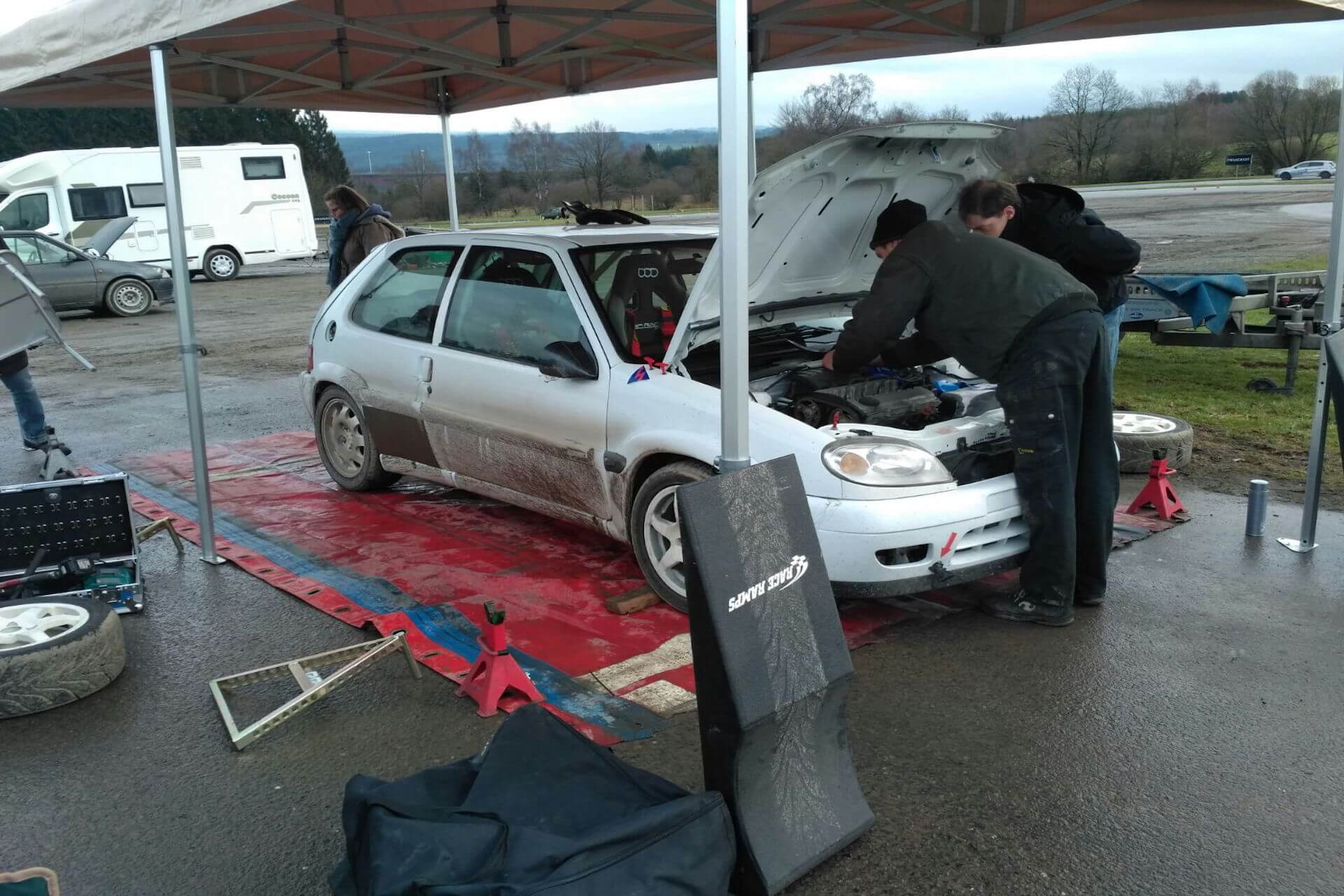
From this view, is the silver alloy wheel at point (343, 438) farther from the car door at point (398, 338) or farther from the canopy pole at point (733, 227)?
the canopy pole at point (733, 227)

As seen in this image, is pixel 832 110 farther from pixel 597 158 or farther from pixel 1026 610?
pixel 1026 610

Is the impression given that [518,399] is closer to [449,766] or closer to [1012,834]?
[449,766]

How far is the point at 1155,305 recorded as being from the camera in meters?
8.69

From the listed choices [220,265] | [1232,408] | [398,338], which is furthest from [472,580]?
[220,265]

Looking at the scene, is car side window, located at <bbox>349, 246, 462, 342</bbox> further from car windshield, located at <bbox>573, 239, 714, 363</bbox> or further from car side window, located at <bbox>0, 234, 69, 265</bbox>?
car side window, located at <bbox>0, 234, 69, 265</bbox>

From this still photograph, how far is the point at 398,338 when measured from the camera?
5.77 metres

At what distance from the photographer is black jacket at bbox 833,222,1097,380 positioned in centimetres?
429

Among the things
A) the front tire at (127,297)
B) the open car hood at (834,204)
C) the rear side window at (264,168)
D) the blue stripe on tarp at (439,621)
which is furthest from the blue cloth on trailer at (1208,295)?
the rear side window at (264,168)

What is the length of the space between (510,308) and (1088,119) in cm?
4063

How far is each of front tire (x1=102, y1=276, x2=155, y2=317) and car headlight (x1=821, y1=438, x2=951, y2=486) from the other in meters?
17.7

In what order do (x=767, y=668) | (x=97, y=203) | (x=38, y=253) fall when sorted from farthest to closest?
(x=97, y=203)
(x=38, y=253)
(x=767, y=668)

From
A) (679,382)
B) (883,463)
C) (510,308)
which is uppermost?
(510,308)

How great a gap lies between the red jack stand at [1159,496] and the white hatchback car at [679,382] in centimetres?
123

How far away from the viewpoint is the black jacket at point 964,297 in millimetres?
4285
